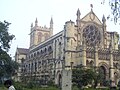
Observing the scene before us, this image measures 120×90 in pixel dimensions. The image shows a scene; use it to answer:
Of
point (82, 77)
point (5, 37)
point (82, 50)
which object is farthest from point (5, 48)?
point (82, 50)

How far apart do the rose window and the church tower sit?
35195 mm

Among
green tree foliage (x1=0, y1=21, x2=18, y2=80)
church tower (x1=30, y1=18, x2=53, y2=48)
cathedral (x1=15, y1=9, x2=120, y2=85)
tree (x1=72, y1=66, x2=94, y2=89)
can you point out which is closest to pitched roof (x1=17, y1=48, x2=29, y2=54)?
church tower (x1=30, y1=18, x2=53, y2=48)

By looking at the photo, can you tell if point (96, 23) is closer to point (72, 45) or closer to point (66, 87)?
point (72, 45)

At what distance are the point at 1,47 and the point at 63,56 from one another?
19184 mm

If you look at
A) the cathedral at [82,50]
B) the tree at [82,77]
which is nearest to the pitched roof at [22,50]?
the cathedral at [82,50]

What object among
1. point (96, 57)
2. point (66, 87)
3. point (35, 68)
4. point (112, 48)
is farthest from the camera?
point (35, 68)

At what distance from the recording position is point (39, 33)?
102 m

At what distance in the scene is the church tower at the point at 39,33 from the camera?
100 meters

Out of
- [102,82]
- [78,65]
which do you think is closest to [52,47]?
[78,65]

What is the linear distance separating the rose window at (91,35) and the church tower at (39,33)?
35.2 meters

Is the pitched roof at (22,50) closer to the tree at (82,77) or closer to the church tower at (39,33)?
the church tower at (39,33)

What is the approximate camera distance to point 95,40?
6769cm

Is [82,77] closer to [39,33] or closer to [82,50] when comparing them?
[82,50]

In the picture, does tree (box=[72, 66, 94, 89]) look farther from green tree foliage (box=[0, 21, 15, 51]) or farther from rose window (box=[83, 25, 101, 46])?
rose window (box=[83, 25, 101, 46])
